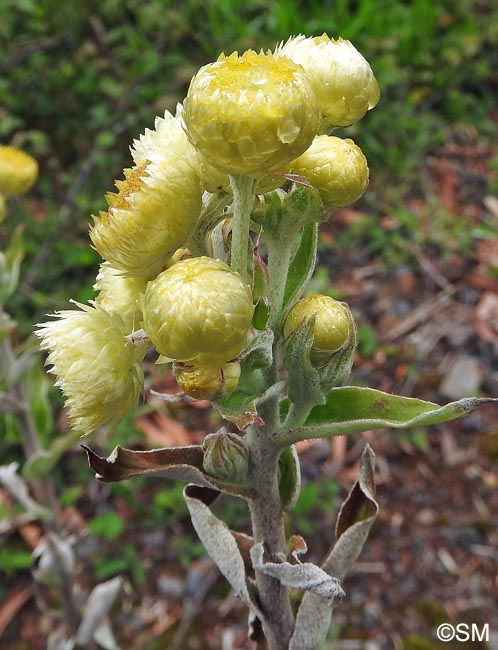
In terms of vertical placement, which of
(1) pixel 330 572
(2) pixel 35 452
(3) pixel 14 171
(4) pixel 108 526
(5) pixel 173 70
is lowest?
(4) pixel 108 526

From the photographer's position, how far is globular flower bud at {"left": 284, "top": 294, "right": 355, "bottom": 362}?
1.09 m

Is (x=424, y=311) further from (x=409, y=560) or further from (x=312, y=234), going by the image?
(x=312, y=234)

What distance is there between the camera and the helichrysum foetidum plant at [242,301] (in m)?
0.97

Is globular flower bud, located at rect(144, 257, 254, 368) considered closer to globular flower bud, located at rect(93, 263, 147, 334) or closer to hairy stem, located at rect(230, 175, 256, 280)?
hairy stem, located at rect(230, 175, 256, 280)

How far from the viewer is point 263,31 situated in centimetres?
469

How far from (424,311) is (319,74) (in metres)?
2.71

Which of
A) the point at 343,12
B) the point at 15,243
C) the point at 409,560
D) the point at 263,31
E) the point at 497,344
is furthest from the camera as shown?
the point at 263,31

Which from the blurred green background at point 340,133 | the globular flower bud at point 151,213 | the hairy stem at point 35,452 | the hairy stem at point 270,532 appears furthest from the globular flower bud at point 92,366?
the blurred green background at point 340,133

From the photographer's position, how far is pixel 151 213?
41.5 inches

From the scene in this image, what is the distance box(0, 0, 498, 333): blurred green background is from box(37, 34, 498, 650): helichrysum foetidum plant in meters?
2.90

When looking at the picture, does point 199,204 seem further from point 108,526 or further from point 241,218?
point 108,526

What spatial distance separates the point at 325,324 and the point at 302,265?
0.19 m

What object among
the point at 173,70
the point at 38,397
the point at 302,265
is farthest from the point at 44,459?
the point at 173,70

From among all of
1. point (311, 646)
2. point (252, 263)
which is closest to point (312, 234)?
point (252, 263)
